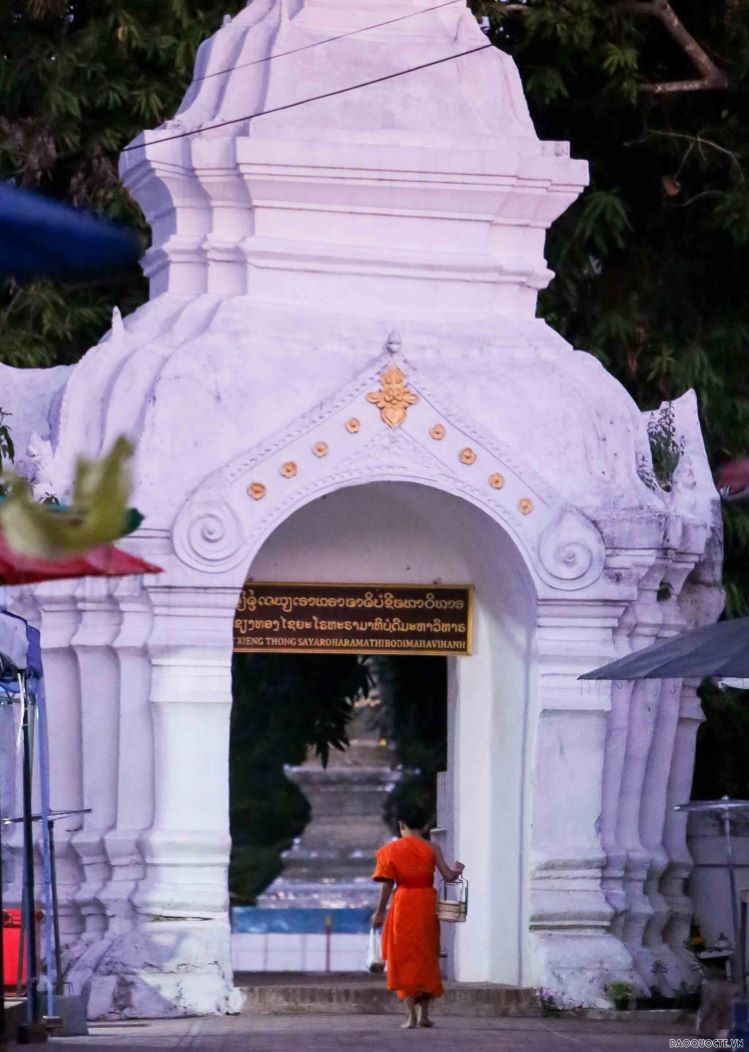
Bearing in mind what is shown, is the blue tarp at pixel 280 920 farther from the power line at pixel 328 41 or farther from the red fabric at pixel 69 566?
the red fabric at pixel 69 566

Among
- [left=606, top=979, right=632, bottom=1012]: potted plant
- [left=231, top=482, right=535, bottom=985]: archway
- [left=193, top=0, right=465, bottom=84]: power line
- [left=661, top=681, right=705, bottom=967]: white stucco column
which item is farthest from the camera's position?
[left=193, top=0, right=465, bottom=84]: power line

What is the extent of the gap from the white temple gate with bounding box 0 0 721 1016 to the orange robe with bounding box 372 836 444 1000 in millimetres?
665

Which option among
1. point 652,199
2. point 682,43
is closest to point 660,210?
point 652,199

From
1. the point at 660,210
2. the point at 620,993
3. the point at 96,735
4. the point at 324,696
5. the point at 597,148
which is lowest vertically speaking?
the point at 620,993

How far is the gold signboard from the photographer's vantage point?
577 inches

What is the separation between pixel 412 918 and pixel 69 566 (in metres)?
6.47

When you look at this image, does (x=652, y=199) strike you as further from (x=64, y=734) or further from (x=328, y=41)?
(x=64, y=734)

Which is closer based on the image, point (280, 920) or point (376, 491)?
point (376, 491)

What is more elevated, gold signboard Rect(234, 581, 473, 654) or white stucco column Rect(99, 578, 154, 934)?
gold signboard Rect(234, 581, 473, 654)

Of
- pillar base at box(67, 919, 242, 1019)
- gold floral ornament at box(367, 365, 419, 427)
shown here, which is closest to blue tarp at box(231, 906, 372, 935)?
pillar base at box(67, 919, 242, 1019)

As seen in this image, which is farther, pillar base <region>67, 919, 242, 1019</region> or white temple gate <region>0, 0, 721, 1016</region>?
white temple gate <region>0, 0, 721, 1016</region>

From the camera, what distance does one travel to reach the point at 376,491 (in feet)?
48.7

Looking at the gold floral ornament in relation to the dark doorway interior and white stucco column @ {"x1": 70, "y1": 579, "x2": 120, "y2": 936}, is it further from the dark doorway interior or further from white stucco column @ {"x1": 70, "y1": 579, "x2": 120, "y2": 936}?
the dark doorway interior

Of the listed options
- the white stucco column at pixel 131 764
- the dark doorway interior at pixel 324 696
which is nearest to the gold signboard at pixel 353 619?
the white stucco column at pixel 131 764
